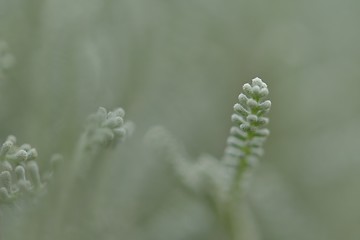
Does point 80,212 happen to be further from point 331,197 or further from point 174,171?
point 331,197

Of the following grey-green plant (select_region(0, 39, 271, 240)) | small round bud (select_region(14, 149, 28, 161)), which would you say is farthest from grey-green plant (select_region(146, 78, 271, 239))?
small round bud (select_region(14, 149, 28, 161))

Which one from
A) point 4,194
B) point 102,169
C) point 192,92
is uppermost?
point 192,92

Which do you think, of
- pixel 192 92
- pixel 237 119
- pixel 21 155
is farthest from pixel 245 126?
pixel 192 92

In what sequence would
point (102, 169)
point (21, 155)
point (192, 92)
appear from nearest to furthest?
point (21, 155)
point (102, 169)
point (192, 92)

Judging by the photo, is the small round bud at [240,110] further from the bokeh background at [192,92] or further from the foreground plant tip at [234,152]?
the bokeh background at [192,92]

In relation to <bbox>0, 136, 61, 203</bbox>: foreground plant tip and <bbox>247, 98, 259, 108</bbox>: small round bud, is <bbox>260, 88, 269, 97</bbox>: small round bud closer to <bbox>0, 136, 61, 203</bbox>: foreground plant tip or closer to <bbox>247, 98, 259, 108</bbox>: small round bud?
<bbox>247, 98, 259, 108</bbox>: small round bud

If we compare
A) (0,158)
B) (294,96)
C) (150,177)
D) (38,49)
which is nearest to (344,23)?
(294,96)

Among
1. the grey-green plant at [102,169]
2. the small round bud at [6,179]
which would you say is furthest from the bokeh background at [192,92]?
the small round bud at [6,179]

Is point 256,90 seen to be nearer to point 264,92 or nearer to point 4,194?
point 264,92

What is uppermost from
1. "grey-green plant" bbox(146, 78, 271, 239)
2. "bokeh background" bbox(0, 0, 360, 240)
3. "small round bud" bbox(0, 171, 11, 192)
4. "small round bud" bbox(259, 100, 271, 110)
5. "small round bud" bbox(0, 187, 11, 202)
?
"bokeh background" bbox(0, 0, 360, 240)
